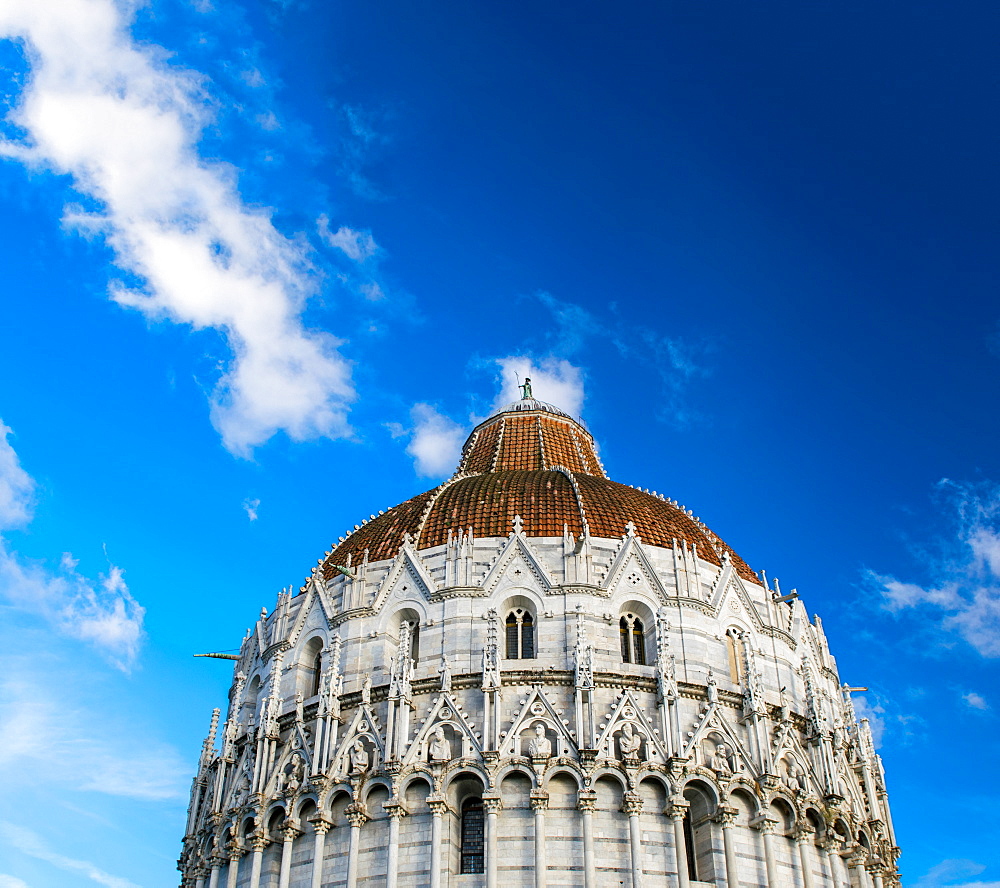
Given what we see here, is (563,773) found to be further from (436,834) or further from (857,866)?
(857,866)

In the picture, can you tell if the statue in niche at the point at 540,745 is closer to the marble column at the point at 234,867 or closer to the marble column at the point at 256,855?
the marble column at the point at 256,855

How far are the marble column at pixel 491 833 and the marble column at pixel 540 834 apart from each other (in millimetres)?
1169

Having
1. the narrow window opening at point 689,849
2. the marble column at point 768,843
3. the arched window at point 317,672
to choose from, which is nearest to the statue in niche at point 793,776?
the marble column at point 768,843

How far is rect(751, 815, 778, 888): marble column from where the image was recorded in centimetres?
3244

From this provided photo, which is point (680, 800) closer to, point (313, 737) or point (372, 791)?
point (372, 791)

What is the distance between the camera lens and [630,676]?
35344 mm

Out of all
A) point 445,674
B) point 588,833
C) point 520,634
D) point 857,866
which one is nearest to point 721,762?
point 588,833

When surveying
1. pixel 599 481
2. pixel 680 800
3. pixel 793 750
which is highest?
pixel 599 481

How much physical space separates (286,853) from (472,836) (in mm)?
6470

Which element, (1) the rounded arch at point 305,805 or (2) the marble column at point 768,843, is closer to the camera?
(2) the marble column at point 768,843

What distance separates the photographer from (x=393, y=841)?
32094 millimetres

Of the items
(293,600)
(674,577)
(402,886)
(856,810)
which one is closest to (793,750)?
(856,810)

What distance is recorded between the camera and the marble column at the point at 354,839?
105ft

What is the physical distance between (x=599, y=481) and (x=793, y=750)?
48.3ft
